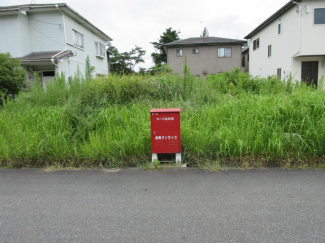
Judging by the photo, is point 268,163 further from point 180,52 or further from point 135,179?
point 180,52

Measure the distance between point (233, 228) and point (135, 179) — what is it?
164 centimetres

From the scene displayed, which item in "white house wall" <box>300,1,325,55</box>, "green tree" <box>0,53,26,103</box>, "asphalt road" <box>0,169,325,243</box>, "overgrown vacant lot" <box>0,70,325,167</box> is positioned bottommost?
"asphalt road" <box>0,169,325,243</box>

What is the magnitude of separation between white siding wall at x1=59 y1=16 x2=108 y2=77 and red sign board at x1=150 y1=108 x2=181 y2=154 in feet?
35.6

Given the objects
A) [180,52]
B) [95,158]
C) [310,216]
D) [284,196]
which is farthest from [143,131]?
[180,52]

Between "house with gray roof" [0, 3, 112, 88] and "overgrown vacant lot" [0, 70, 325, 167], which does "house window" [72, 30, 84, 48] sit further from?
"overgrown vacant lot" [0, 70, 325, 167]

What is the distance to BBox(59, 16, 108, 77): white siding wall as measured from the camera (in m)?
14.5

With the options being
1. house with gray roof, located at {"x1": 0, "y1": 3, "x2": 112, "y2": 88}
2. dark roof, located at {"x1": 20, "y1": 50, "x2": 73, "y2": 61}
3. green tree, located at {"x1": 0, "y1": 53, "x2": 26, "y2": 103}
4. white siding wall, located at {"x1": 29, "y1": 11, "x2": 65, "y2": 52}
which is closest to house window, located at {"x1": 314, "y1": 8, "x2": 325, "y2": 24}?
house with gray roof, located at {"x1": 0, "y1": 3, "x2": 112, "y2": 88}

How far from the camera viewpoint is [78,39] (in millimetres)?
16109

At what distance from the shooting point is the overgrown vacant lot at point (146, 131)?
3.88m

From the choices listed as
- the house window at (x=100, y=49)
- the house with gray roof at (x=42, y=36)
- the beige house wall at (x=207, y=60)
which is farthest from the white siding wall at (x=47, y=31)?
the beige house wall at (x=207, y=60)

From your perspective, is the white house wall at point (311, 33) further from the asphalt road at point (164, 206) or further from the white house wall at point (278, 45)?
the asphalt road at point (164, 206)

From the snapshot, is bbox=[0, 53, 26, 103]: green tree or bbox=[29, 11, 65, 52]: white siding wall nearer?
bbox=[0, 53, 26, 103]: green tree

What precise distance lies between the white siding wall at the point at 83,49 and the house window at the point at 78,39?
9.4 inches

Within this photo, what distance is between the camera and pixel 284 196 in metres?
2.76
